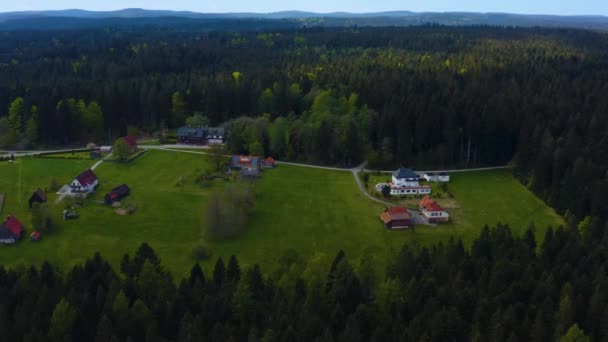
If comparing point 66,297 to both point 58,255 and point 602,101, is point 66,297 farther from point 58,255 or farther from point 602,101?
point 602,101

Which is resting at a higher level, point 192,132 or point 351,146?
point 351,146

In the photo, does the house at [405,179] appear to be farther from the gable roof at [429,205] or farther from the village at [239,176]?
the gable roof at [429,205]

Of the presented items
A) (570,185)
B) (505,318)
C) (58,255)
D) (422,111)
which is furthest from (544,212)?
(58,255)

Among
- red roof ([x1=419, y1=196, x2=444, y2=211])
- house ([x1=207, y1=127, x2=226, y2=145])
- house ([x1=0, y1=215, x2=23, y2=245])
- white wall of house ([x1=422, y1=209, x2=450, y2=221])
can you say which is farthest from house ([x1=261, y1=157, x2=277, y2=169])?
house ([x1=0, y1=215, x2=23, y2=245])

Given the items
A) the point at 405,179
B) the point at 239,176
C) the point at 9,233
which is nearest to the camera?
the point at 9,233

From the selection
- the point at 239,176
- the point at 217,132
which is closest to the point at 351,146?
the point at 239,176

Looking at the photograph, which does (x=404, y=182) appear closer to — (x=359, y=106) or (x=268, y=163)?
(x=268, y=163)

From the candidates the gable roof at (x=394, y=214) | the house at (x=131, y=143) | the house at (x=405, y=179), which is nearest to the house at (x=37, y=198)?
the house at (x=131, y=143)

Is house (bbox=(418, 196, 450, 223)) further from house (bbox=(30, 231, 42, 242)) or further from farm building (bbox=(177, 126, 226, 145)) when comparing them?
farm building (bbox=(177, 126, 226, 145))

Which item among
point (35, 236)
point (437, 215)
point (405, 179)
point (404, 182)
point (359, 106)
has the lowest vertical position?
point (35, 236)
